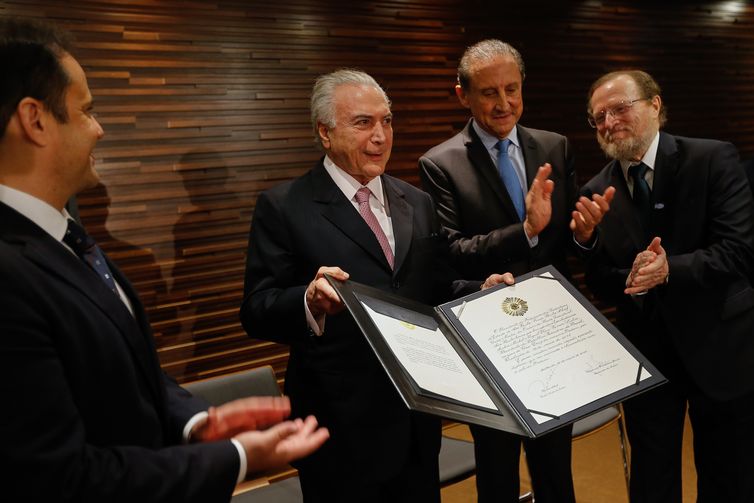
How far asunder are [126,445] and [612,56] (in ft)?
16.4

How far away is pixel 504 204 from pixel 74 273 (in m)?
1.78

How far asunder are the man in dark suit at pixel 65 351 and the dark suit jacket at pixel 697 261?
172cm

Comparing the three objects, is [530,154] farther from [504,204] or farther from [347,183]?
[347,183]

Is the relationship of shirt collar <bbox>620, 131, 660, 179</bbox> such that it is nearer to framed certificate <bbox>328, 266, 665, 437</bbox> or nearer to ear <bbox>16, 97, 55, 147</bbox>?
framed certificate <bbox>328, 266, 665, 437</bbox>

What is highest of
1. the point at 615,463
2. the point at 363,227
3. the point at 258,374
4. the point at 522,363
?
the point at 363,227

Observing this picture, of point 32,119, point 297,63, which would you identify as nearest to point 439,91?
point 297,63

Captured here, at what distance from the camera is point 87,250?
1374 mm

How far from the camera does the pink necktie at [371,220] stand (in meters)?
2.26

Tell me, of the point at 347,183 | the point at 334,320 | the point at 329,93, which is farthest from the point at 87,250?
the point at 329,93

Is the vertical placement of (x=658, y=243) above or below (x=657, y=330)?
above

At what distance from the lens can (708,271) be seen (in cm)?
249

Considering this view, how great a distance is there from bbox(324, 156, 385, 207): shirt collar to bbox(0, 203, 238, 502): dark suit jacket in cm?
106

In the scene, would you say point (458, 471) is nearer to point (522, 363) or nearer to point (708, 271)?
point (522, 363)

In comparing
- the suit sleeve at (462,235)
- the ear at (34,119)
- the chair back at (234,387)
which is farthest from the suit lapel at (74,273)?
the chair back at (234,387)
